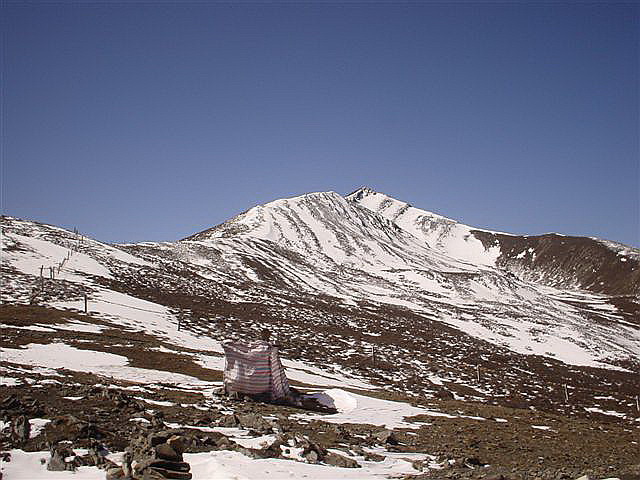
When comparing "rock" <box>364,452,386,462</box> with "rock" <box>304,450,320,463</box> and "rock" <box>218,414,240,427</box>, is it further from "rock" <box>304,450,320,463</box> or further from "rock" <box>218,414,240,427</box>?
"rock" <box>218,414,240,427</box>

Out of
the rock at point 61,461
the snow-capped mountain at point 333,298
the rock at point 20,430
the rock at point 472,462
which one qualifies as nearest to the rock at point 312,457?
the rock at point 472,462

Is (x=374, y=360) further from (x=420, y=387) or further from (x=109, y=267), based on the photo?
(x=109, y=267)

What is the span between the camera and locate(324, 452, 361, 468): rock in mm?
12406

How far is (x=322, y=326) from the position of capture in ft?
217

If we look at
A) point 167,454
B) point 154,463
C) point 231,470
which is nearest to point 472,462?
point 231,470

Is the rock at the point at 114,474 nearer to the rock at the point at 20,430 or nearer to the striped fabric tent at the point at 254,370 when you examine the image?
the rock at the point at 20,430

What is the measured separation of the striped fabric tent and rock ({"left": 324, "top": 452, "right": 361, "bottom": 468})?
37.3 ft

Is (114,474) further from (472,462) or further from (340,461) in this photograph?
(472,462)

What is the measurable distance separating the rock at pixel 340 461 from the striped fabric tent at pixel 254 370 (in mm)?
11378

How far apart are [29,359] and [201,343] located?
61.8 feet

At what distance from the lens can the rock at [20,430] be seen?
11867mm

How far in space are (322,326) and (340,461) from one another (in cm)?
5393

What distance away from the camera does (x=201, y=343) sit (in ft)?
146

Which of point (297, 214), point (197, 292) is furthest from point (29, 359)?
point (297, 214)
